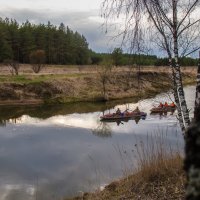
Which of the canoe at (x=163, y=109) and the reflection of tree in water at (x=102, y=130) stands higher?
the canoe at (x=163, y=109)

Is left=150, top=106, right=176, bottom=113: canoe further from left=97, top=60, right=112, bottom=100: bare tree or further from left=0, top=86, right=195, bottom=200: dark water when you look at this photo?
left=97, top=60, right=112, bottom=100: bare tree

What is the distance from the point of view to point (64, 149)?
2317 cm

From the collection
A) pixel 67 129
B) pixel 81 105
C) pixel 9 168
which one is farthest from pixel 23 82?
pixel 9 168

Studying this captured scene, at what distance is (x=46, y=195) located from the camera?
46.0ft

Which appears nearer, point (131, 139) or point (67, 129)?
point (131, 139)

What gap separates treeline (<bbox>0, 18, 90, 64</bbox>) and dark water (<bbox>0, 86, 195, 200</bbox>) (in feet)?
133

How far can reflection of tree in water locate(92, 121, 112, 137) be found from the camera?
28.1 m

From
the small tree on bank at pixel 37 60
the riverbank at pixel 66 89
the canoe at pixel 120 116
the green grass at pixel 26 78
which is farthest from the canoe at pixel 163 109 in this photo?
the small tree on bank at pixel 37 60

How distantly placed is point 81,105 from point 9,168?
29198mm

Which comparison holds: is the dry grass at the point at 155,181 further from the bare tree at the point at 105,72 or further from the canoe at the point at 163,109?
the bare tree at the point at 105,72

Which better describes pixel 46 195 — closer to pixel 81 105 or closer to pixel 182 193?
pixel 182 193

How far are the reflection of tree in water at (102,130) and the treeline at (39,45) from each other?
4707 cm

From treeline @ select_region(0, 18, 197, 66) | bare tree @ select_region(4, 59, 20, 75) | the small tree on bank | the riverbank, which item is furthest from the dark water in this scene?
treeline @ select_region(0, 18, 197, 66)

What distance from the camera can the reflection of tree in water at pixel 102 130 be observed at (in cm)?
2814
